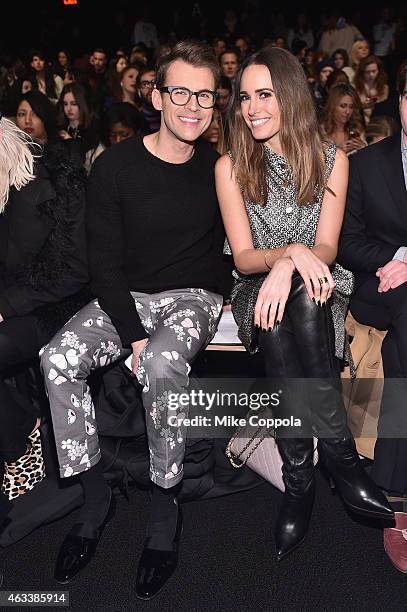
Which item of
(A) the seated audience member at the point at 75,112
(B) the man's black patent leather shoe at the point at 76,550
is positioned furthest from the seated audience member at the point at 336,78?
(B) the man's black patent leather shoe at the point at 76,550

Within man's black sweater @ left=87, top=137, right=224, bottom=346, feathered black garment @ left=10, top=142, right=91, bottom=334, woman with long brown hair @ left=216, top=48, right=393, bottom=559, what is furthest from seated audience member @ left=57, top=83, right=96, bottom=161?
woman with long brown hair @ left=216, top=48, right=393, bottom=559

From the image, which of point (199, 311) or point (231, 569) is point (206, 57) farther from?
point (231, 569)

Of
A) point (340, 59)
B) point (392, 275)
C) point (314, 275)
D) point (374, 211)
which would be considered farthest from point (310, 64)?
point (314, 275)

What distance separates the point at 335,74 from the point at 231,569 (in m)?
5.54

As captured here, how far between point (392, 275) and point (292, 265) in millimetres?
418

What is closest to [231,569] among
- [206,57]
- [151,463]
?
[151,463]

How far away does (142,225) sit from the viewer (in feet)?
8.20

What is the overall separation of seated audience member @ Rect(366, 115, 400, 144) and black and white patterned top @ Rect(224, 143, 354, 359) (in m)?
1.56

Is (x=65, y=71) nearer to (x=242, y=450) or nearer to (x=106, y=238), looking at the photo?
(x=106, y=238)

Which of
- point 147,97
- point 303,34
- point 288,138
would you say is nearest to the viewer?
point 288,138

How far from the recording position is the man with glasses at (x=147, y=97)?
5.35m

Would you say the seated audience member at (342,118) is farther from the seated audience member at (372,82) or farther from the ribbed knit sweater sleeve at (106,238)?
the ribbed knit sweater sleeve at (106,238)

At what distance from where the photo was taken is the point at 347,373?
2695 mm

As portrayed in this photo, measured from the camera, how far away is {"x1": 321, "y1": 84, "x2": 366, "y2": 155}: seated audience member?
4742 millimetres
